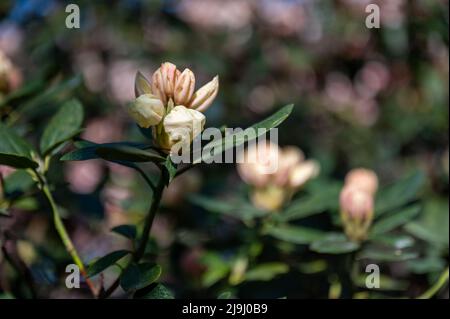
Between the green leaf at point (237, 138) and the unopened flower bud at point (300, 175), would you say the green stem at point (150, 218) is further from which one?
the unopened flower bud at point (300, 175)

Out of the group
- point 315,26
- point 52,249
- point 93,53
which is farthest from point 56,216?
point 315,26

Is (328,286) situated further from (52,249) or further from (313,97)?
(313,97)

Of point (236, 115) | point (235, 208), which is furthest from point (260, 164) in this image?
point (236, 115)

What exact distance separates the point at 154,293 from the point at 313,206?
0.41 m

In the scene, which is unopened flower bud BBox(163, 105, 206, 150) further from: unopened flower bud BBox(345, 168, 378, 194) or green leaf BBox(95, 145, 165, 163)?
unopened flower bud BBox(345, 168, 378, 194)

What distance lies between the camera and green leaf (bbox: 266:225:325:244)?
0.99 metres

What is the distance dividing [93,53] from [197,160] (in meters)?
1.57

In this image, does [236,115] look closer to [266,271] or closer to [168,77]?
[266,271]

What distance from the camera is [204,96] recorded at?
29.3 inches

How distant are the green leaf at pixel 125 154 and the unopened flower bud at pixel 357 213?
0.45m

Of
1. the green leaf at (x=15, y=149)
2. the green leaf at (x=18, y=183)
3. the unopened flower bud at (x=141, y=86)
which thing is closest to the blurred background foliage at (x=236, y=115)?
the green leaf at (x=18, y=183)

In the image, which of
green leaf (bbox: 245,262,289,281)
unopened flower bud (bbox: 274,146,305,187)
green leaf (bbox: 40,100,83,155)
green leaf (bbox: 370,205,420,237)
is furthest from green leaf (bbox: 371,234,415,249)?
green leaf (bbox: 40,100,83,155)

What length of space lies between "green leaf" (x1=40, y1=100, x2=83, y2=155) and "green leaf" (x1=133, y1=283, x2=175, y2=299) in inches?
9.6

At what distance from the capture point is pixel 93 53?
7.00ft
